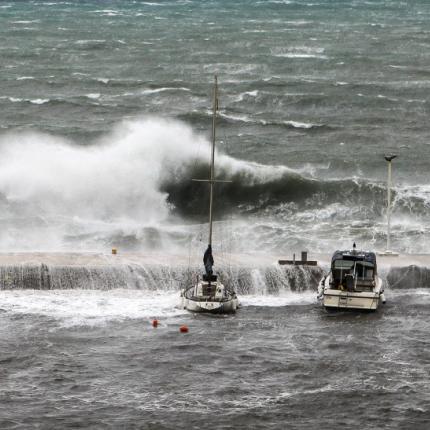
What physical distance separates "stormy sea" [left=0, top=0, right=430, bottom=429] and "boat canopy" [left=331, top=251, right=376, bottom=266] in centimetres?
169

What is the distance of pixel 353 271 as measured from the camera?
152ft

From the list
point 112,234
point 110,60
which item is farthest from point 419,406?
point 110,60

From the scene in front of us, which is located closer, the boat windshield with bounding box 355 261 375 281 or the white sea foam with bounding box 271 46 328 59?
the boat windshield with bounding box 355 261 375 281

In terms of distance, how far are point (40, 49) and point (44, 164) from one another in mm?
50921

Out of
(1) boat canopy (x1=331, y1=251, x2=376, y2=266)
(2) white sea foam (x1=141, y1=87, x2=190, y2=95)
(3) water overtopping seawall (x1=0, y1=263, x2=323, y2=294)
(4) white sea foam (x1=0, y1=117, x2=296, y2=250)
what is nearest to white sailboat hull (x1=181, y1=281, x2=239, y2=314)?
(3) water overtopping seawall (x1=0, y1=263, x2=323, y2=294)

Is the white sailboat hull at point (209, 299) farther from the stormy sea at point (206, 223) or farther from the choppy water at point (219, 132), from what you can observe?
the choppy water at point (219, 132)

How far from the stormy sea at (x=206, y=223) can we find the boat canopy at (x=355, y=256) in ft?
5.54

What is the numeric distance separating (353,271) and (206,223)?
1527cm

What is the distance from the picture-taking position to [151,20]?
Result: 5551 inches

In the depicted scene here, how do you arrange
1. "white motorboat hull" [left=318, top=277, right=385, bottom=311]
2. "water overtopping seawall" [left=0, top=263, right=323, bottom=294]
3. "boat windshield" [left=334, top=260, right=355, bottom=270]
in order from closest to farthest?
"white motorboat hull" [left=318, top=277, right=385, bottom=311]
"boat windshield" [left=334, top=260, right=355, bottom=270]
"water overtopping seawall" [left=0, top=263, right=323, bottom=294]

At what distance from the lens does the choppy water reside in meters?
59.8

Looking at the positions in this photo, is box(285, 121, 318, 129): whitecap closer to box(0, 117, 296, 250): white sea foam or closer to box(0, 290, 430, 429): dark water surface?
box(0, 117, 296, 250): white sea foam

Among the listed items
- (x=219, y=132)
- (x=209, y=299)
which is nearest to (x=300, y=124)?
(x=219, y=132)

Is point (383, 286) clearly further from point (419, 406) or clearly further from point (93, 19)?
point (93, 19)
